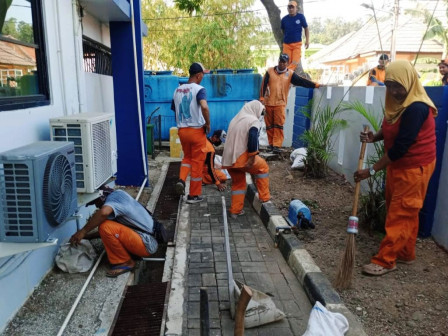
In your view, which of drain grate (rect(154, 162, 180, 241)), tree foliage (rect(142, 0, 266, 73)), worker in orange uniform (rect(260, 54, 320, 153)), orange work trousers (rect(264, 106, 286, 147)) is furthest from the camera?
tree foliage (rect(142, 0, 266, 73))

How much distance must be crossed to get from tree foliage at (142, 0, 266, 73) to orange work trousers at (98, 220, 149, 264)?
46.7 ft

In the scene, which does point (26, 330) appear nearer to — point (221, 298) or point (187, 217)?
point (221, 298)

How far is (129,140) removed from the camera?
6.59 m

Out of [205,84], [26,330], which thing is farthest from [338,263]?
[205,84]

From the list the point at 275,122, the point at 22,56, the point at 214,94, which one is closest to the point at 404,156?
the point at 22,56

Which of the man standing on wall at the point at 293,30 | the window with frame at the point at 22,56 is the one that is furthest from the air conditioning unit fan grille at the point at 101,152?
the man standing on wall at the point at 293,30

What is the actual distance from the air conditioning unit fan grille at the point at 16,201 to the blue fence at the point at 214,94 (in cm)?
842

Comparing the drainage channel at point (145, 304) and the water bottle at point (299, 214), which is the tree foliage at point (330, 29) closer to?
the water bottle at point (299, 214)

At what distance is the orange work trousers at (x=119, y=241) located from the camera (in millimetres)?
3693

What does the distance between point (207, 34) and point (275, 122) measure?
10.3 m

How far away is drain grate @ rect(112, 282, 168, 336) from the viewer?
2979 millimetres

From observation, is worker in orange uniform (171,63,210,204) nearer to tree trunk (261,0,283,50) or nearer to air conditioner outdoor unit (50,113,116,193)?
air conditioner outdoor unit (50,113,116,193)

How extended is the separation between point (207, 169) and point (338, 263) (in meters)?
3.52

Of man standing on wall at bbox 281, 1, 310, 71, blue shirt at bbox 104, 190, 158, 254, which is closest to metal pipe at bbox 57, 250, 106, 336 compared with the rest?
blue shirt at bbox 104, 190, 158, 254
